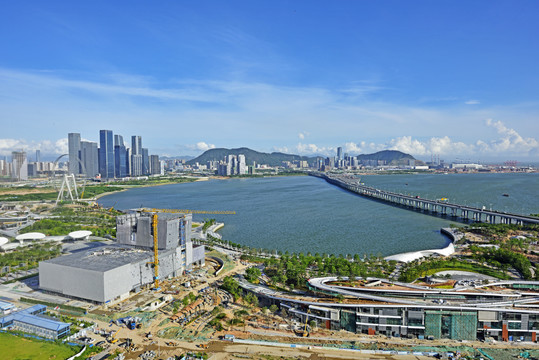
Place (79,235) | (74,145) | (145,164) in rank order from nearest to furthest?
1. (79,235)
2. (74,145)
3. (145,164)

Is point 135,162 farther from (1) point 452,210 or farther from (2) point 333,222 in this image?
(1) point 452,210

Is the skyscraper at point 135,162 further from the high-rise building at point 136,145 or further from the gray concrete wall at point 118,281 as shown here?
the gray concrete wall at point 118,281

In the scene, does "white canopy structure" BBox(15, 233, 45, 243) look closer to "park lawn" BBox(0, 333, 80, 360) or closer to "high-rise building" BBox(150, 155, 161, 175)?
"park lawn" BBox(0, 333, 80, 360)

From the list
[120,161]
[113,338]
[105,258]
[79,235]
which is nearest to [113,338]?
[113,338]

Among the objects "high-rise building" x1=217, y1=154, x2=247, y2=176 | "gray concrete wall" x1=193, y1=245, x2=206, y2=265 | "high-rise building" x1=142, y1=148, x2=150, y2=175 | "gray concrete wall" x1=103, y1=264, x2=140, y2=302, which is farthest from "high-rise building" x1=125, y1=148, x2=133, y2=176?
"gray concrete wall" x1=103, y1=264, x2=140, y2=302

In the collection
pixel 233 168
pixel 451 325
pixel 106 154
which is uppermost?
pixel 106 154

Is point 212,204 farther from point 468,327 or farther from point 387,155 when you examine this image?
point 387,155

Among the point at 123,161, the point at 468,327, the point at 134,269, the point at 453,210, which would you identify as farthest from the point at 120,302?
the point at 123,161
